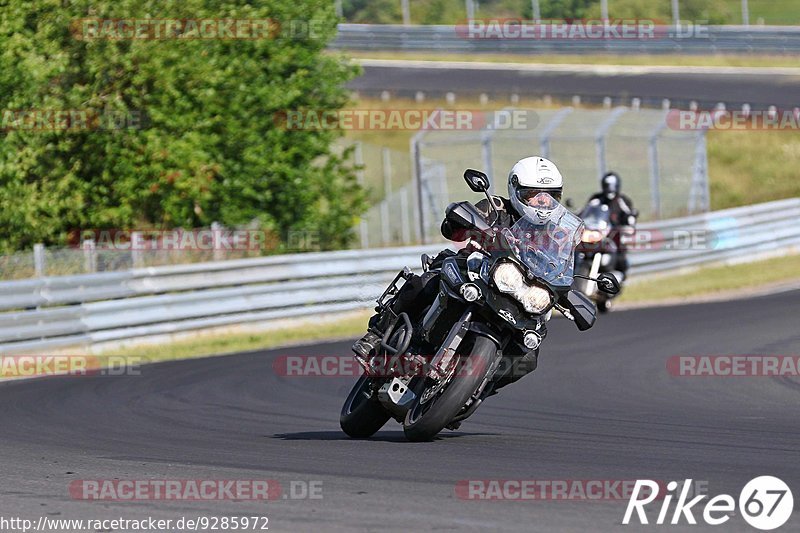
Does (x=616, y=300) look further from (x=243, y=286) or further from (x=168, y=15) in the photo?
(x=168, y=15)

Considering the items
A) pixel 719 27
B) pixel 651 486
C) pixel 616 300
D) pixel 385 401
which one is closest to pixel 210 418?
pixel 385 401

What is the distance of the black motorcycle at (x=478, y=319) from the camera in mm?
7660

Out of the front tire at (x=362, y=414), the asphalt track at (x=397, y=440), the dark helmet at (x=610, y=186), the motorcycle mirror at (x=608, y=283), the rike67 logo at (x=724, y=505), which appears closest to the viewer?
the rike67 logo at (x=724, y=505)

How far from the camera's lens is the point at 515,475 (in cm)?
668

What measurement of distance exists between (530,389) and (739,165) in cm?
2969

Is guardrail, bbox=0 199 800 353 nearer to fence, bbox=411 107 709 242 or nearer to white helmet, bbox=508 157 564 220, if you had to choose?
fence, bbox=411 107 709 242

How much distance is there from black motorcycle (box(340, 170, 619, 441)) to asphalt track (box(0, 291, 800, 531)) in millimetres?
301

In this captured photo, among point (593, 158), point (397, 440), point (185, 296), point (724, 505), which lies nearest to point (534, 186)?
point (397, 440)

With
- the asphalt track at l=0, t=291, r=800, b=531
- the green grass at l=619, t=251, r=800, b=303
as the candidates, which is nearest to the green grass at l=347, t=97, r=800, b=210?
the green grass at l=619, t=251, r=800, b=303

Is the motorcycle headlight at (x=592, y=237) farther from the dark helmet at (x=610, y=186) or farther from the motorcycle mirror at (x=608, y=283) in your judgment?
the motorcycle mirror at (x=608, y=283)

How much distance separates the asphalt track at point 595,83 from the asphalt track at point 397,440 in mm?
27084

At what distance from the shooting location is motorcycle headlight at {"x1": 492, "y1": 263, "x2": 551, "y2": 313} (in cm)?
761

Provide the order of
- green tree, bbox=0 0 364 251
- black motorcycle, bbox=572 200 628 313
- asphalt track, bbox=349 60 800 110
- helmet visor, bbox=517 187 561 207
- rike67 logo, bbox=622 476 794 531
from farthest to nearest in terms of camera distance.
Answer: asphalt track, bbox=349 60 800 110, green tree, bbox=0 0 364 251, black motorcycle, bbox=572 200 628 313, helmet visor, bbox=517 187 561 207, rike67 logo, bbox=622 476 794 531

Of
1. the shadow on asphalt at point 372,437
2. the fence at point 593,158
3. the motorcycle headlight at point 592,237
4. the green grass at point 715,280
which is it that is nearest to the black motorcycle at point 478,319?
the shadow on asphalt at point 372,437
